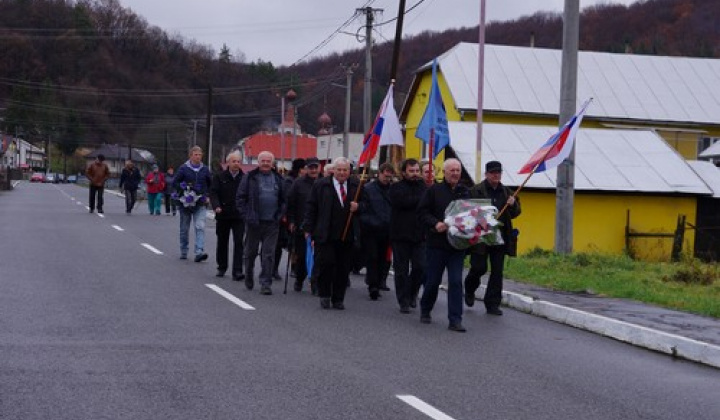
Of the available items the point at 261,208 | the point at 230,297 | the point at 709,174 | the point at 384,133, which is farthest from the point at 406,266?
the point at 709,174

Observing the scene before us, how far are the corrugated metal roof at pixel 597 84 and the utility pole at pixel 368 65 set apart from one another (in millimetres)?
6544

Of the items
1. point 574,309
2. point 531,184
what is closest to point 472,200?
point 574,309

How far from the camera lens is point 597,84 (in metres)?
44.2

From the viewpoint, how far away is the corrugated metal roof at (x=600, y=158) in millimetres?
27047

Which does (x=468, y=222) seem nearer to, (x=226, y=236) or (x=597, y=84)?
(x=226, y=236)

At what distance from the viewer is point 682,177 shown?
91.7 feet

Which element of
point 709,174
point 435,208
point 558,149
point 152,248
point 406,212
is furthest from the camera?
point 709,174

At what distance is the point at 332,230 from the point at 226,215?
3.22 m

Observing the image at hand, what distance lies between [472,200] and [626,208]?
17.7 m

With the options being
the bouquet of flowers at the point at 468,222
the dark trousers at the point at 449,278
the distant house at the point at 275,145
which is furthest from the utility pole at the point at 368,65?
the distant house at the point at 275,145

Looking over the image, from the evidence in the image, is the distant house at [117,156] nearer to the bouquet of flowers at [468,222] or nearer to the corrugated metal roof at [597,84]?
the corrugated metal roof at [597,84]

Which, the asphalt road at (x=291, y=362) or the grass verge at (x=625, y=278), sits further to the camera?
the grass verge at (x=625, y=278)

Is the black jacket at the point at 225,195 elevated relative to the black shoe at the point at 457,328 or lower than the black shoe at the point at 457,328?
elevated

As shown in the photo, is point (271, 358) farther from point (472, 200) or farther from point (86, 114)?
point (86, 114)
